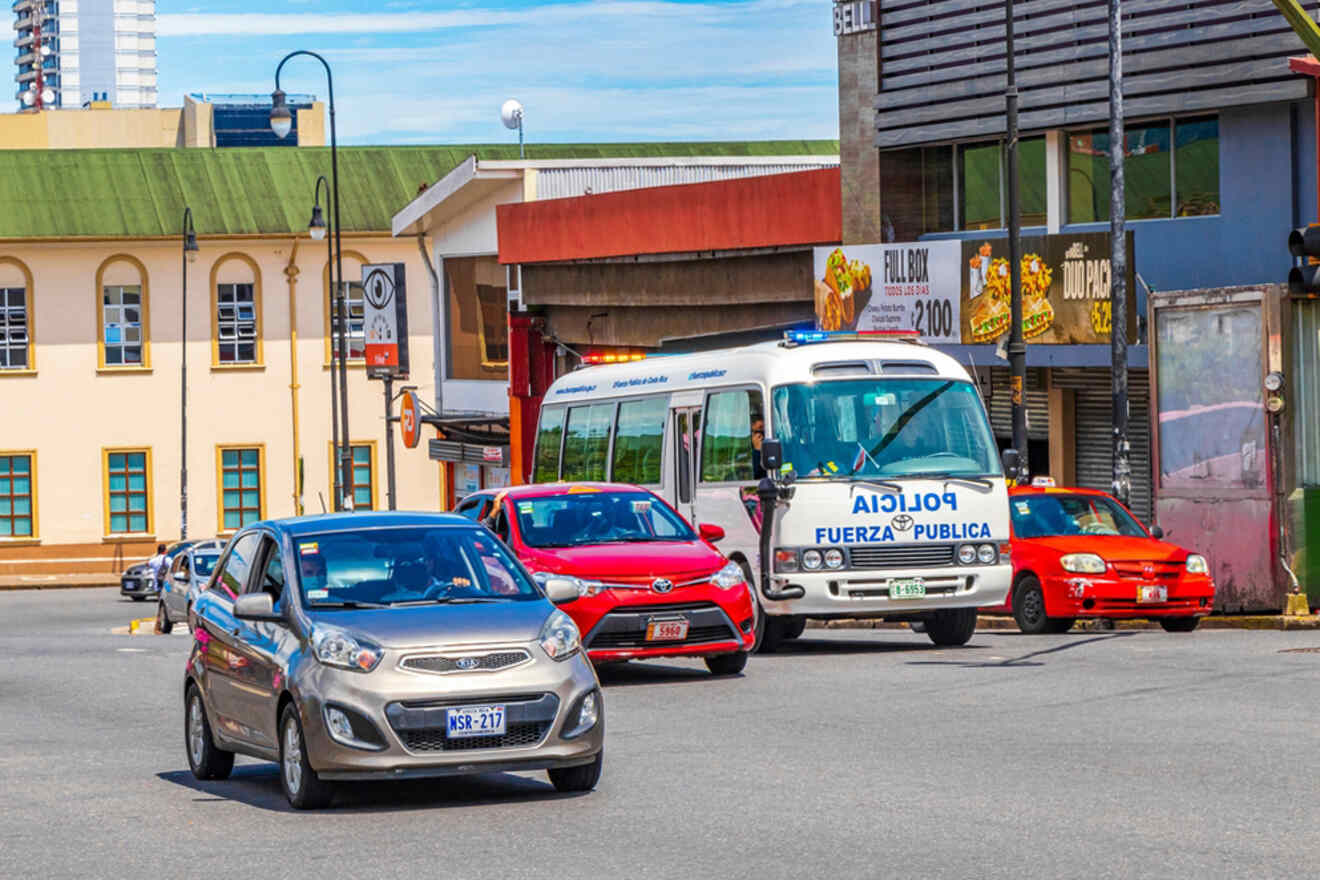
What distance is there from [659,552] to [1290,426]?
9.47 metres

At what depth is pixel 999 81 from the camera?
3347 cm

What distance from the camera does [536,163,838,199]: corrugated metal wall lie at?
5369 cm

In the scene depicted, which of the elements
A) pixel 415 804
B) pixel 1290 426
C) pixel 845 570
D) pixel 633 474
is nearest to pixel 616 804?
pixel 415 804

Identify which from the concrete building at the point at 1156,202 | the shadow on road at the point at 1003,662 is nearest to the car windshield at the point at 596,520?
the shadow on road at the point at 1003,662

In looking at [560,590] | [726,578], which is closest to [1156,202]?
[726,578]

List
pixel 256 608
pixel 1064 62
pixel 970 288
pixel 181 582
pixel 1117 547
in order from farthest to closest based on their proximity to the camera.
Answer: pixel 181 582
pixel 970 288
pixel 1064 62
pixel 1117 547
pixel 256 608

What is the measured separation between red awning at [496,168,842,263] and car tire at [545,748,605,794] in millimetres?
25981

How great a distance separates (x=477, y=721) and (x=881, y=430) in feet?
32.4

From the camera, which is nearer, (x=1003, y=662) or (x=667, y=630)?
(x=667, y=630)

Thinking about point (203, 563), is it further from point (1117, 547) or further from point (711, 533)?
point (711, 533)

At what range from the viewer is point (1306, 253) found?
59.2 feet

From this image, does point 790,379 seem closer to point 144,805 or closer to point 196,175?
point 144,805

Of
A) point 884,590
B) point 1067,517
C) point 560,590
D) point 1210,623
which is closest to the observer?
point 560,590

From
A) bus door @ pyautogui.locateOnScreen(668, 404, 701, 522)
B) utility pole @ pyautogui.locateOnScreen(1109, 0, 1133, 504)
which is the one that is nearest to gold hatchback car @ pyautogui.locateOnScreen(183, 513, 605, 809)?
bus door @ pyautogui.locateOnScreen(668, 404, 701, 522)
